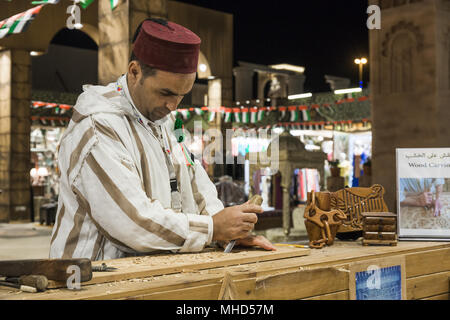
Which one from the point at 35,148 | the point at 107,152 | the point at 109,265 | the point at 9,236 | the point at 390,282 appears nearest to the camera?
the point at 109,265

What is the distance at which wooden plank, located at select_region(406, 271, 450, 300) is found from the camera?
185 centimetres

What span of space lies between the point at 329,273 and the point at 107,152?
725 millimetres

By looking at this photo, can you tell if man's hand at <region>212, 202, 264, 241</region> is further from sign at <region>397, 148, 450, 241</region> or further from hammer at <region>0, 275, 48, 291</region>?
sign at <region>397, 148, 450, 241</region>

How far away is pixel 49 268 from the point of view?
1.16 meters

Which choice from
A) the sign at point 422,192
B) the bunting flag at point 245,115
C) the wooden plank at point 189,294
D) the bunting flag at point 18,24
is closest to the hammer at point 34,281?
the wooden plank at point 189,294

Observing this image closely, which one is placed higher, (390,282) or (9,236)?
Result: (390,282)

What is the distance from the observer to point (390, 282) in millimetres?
1734

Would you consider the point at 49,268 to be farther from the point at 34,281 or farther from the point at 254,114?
the point at 254,114

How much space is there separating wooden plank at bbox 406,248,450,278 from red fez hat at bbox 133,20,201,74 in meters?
1.02

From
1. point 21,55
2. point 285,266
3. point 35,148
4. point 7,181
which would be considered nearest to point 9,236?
point 7,181

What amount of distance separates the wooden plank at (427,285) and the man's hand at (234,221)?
646mm

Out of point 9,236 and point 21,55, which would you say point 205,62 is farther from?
point 9,236

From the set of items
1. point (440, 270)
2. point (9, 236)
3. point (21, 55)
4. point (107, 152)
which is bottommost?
point (9, 236)

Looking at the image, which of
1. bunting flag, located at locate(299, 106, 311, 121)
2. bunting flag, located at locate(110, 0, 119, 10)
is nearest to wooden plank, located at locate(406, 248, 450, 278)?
bunting flag, located at locate(110, 0, 119, 10)
